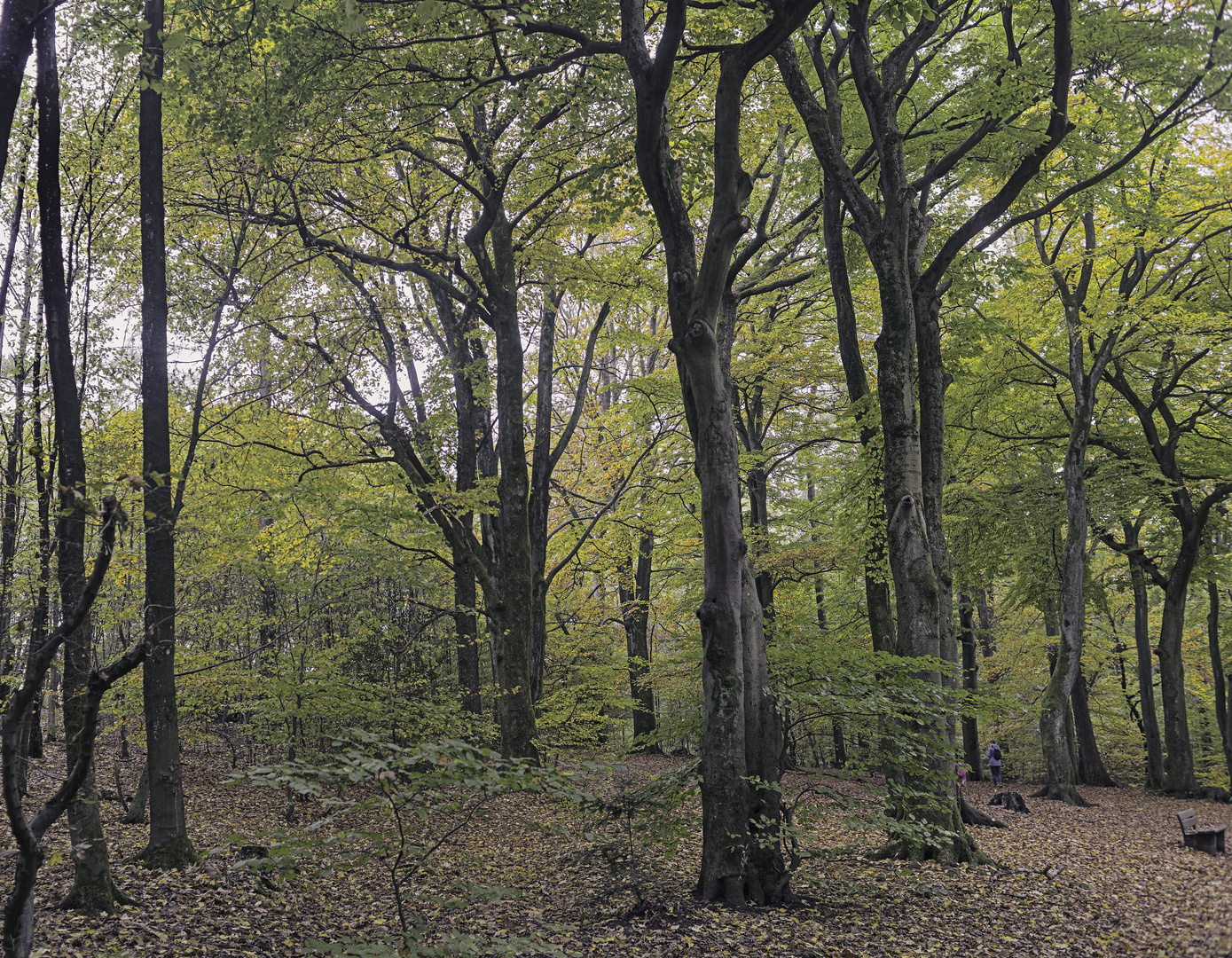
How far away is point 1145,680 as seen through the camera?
664 inches

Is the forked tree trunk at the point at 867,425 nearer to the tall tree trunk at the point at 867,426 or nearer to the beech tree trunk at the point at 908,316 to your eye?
the tall tree trunk at the point at 867,426

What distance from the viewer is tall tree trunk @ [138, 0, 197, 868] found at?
18.9 feet

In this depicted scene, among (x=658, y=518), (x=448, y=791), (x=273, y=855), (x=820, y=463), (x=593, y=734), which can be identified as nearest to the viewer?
(x=273, y=855)

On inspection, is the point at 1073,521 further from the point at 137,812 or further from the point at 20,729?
the point at 20,729

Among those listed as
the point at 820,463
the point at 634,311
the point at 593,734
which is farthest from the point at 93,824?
the point at 820,463

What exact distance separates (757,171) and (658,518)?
25.1 ft

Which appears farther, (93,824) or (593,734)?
(593,734)

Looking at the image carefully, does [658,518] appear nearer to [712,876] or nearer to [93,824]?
[712,876]

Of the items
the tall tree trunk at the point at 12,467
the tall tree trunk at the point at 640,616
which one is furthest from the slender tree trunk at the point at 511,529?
the tall tree trunk at the point at 640,616

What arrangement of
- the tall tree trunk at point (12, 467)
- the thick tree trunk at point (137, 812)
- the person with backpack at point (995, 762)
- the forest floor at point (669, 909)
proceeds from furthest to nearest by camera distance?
the person with backpack at point (995, 762)
the thick tree trunk at point (137, 812)
the tall tree trunk at point (12, 467)
the forest floor at point (669, 909)

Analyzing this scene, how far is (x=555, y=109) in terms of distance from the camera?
28.7ft

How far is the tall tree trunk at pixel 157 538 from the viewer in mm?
5766

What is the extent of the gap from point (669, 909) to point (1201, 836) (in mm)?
7923

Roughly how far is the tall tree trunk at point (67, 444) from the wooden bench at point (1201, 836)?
1120cm
